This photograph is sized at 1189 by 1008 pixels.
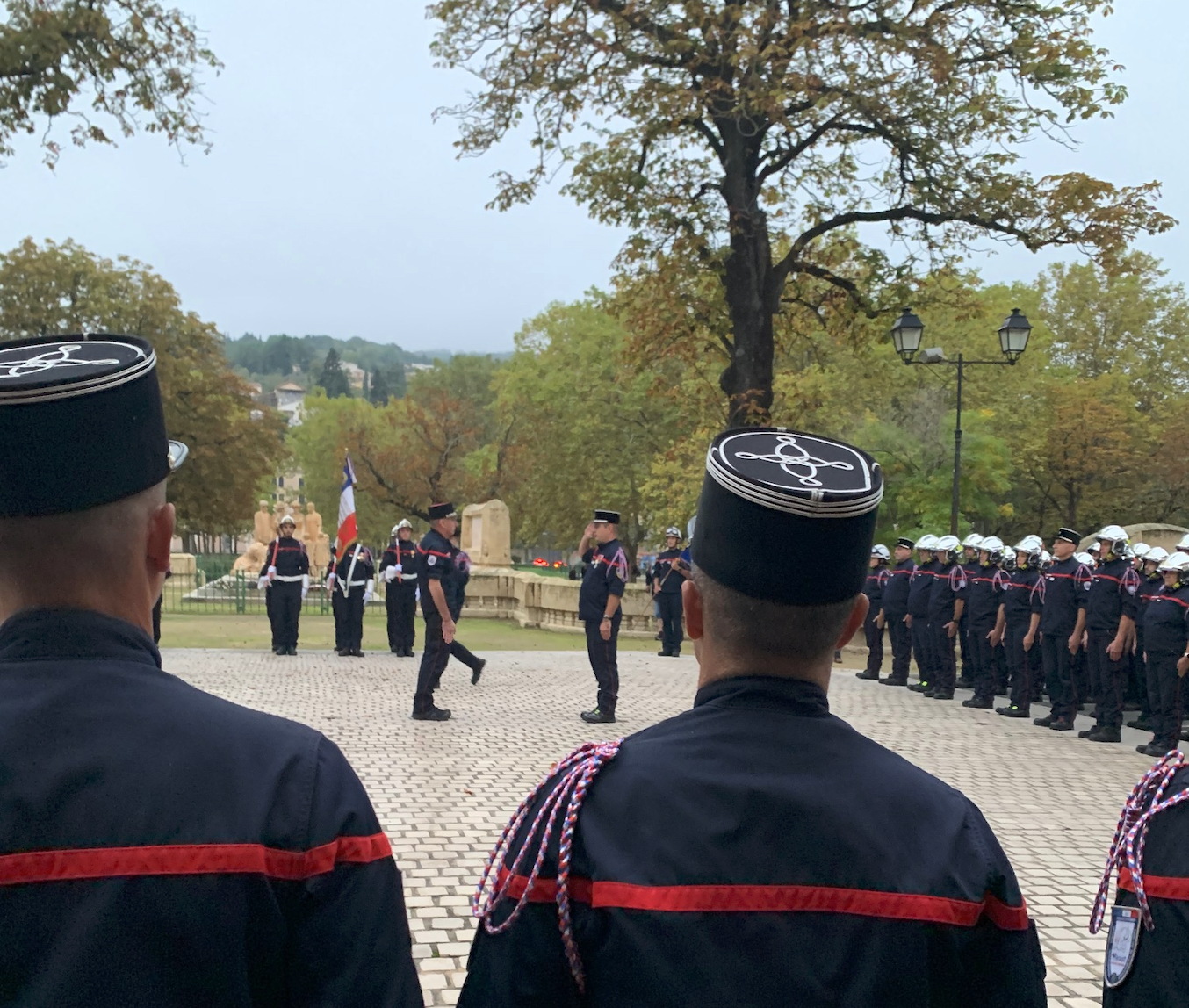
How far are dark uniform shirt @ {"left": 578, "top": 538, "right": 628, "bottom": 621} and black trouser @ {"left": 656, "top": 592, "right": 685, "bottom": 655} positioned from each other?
8.66 meters

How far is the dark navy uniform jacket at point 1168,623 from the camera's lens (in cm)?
1209

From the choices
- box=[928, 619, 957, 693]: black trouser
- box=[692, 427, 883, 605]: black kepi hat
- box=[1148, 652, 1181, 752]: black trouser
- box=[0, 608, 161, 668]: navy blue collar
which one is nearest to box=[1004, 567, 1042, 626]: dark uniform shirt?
box=[928, 619, 957, 693]: black trouser

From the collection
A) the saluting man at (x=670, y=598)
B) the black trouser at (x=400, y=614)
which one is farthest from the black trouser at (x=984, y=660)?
the black trouser at (x=400, y=614)

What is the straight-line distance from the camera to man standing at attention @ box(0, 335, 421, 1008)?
1.68m

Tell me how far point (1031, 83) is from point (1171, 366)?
3599 cm

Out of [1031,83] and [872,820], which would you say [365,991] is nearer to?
[872,820]

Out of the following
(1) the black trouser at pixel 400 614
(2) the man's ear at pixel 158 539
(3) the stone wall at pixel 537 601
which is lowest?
(3) the stone wall at pixel 537 601

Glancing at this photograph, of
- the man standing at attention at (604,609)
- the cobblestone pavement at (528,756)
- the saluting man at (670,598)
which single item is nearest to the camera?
the cobblestone pavement at (528,756)

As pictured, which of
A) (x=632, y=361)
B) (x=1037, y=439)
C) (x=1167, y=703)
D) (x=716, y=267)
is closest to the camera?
(x=1167, y=703)

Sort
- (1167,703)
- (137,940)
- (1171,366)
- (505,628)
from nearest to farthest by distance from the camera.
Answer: (137,940) → (1167,703) → (505,628) → (1171,366)

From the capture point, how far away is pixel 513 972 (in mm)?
1871

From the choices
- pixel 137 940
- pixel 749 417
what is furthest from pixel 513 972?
pixel 749 417

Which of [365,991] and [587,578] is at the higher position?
[365,991]

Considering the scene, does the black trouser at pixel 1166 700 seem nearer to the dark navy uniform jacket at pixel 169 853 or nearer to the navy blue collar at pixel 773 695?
the navy blue collar at pixel 773 695
